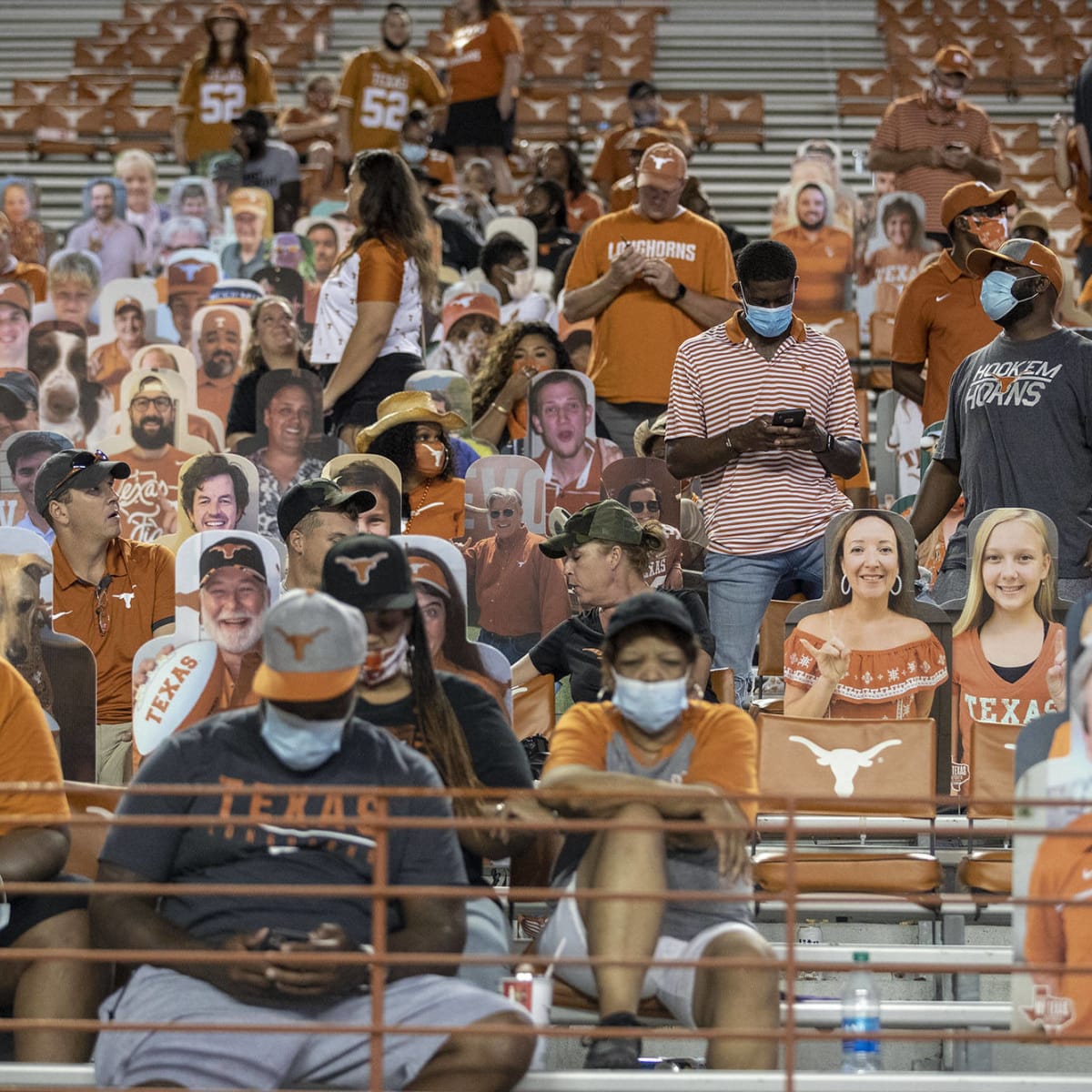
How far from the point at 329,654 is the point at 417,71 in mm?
10842

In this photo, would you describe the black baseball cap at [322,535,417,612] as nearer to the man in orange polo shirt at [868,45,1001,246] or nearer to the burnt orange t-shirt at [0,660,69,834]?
the burnt orange t-shirt at [0,660,69,834]

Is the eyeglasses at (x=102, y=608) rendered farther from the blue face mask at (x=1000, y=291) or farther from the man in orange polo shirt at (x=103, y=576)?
the blue face mask at (x=1000, y=291)

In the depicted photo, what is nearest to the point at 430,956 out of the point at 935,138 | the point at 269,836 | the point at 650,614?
the point at 269,836

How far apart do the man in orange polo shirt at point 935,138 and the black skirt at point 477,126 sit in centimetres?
300

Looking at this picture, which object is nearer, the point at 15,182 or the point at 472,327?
the point at 472,327

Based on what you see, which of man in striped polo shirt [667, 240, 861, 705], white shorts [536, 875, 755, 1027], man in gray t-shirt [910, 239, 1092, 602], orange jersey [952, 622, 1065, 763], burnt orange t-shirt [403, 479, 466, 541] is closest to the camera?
white shorts [536, 875, 755, 1027]

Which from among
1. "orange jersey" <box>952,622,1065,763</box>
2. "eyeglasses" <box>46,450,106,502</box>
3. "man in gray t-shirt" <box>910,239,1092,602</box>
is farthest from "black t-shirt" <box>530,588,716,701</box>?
"eyeglasses" <box>46,450,106,502</box>

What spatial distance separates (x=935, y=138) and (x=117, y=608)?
8010 mm

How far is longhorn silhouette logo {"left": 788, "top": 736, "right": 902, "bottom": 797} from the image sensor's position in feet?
20.6

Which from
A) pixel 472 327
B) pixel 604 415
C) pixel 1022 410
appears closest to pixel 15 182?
pixel 472 327

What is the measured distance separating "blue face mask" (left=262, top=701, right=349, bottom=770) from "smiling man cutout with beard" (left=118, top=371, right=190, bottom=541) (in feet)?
12.1

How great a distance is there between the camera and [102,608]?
7.23m

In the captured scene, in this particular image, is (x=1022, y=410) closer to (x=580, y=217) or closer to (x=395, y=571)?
(x=395, y=571)

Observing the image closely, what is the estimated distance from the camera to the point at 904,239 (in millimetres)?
13031
